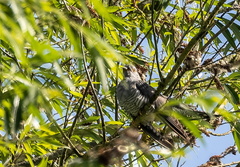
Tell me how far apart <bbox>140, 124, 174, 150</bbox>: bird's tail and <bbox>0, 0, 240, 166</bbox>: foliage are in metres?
0.08

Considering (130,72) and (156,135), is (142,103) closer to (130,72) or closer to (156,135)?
(130,72)

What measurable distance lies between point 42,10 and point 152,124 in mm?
1611

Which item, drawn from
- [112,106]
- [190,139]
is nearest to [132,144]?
[190,139]

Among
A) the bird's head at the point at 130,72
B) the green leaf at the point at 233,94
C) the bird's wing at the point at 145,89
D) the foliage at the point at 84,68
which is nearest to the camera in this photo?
the foliage at the point at 84,68

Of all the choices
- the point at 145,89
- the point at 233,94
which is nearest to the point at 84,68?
the point at 233,94

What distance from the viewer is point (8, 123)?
1.06m

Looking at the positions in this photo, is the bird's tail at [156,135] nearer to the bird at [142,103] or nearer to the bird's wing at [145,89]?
the bird at [142,103]

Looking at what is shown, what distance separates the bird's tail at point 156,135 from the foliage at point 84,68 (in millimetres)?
77

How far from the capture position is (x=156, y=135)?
7.27 feet

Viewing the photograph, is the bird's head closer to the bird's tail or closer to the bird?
the bird

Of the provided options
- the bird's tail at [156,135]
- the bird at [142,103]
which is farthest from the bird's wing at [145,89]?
the bird's tail at [156,135]

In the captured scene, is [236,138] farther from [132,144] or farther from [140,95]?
[132,144]

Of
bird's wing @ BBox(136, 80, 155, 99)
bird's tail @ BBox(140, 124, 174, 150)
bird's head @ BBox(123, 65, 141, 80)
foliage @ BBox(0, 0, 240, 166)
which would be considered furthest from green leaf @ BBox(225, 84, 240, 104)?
bird's head @ BBox(123, 65, 141, 80)

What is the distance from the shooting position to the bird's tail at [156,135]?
201 cm
